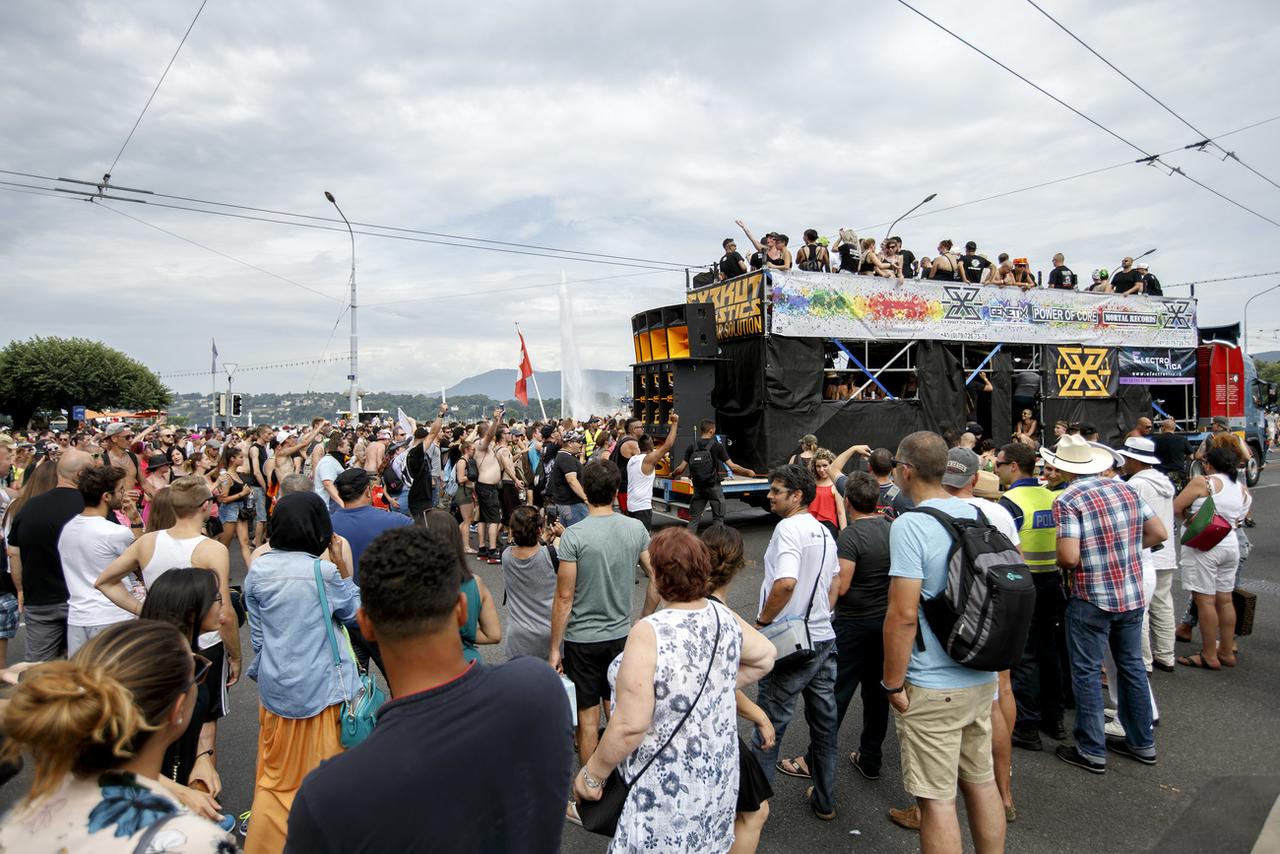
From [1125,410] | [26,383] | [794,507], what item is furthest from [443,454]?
[26,383]

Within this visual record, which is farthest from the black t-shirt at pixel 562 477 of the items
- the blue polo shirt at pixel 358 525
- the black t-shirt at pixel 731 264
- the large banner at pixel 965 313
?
the black t-shirt at pixel 731 264

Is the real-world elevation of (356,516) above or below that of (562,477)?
above

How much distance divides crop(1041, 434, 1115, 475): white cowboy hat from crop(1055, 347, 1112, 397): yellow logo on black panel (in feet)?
36.7

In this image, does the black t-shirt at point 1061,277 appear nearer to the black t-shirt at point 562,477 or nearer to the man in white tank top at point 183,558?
the black t-shirt at point 562,477

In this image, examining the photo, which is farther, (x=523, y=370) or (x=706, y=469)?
(x=523, y=370)

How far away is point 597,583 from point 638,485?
472 cm

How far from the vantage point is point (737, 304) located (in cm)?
1146

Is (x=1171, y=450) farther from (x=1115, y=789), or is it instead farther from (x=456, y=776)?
(x=456, y=776)

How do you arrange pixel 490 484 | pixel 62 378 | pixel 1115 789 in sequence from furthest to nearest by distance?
pixel 62 378 < pixel 490 484 < pixel 1115 789

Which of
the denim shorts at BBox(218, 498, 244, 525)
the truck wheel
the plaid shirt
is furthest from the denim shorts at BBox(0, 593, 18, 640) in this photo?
→ the truck wheel

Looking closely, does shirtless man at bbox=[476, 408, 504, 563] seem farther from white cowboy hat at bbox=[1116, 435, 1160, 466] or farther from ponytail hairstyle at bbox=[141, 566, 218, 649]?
white cowboy hat at bbox=[1116, 435, 1160, 466]

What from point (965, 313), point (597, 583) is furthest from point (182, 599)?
point (965, 313)

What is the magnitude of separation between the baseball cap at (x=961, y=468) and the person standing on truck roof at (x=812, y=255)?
8.60m

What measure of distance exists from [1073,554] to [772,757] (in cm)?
212
